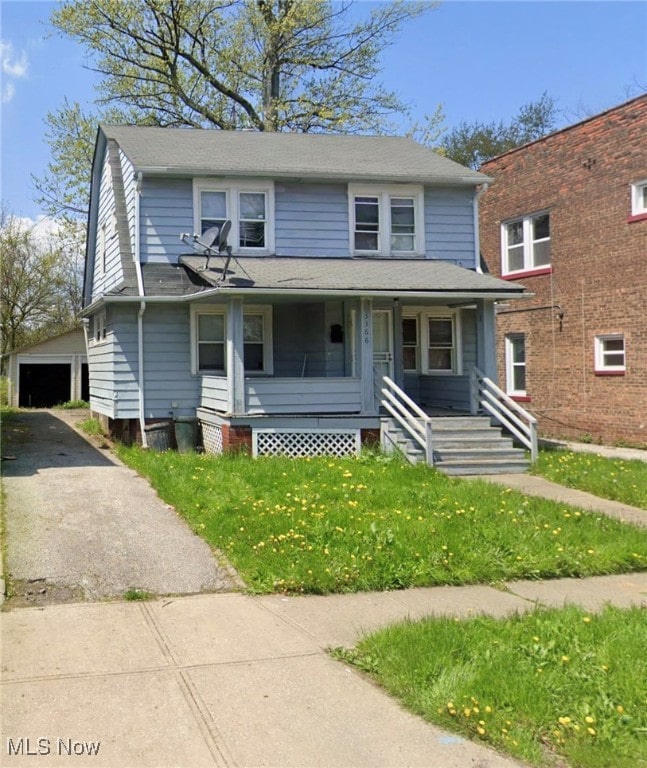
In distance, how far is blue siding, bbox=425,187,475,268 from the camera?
1727 centimetres

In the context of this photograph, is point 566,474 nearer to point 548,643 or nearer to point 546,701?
point 548,643

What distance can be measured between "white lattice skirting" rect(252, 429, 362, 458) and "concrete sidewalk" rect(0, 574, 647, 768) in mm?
7395

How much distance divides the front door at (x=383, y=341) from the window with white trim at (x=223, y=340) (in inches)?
86.0

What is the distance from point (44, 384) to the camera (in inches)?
1176

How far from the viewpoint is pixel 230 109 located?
30328 mm

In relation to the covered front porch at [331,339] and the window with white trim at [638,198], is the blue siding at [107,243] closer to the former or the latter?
the covered front porch at [331,339]

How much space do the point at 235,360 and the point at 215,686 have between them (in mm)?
9562

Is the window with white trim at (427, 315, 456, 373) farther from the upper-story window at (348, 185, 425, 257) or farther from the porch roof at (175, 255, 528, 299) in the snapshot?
the upper-story window at (348, 185, 425, 257)

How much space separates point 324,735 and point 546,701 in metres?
1.32

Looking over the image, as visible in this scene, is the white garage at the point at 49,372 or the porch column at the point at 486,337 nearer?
the porch column at the point at 486,337

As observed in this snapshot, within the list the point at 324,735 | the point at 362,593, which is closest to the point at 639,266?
the point at 362,593

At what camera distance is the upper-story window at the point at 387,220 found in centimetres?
1697

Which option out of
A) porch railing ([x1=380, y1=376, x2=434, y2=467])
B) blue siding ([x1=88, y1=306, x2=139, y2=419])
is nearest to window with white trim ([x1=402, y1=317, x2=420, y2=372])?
porch railing ([x1=380, y1=376, x2=434, y2=467])

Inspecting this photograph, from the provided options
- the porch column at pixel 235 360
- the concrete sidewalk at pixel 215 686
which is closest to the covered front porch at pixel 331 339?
the porch column at pixel 235 360
